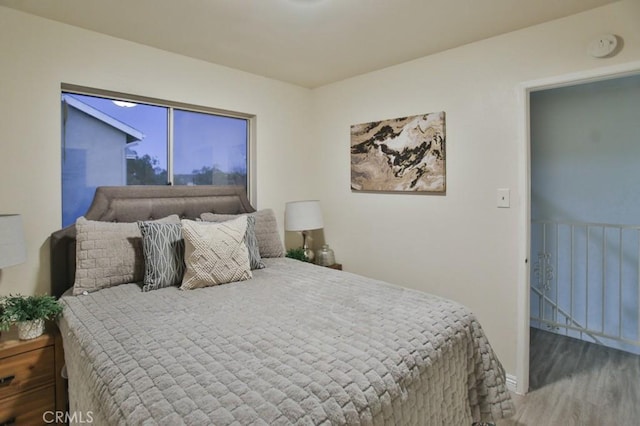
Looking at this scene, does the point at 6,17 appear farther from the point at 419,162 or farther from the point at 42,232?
the point at 419,162

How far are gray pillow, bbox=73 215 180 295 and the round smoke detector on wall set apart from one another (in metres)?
2.96

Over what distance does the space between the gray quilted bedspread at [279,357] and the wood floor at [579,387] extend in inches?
30.5

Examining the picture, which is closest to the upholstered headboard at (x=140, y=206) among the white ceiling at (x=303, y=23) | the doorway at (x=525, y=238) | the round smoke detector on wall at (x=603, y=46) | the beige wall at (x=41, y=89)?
the beige wall at (x=41, y=89)

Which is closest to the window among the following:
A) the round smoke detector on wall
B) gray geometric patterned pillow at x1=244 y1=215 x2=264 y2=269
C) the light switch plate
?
gray geometric patterned pillow at x1=244 y1=215 x2=264 y2=269

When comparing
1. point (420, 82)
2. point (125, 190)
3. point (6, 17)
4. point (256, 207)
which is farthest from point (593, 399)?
point (6, 17)

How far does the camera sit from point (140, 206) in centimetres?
253

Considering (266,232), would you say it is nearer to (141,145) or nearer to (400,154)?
(141,145)

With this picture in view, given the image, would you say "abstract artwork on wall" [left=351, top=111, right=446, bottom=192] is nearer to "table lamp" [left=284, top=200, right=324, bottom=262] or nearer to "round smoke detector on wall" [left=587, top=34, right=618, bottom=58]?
A: "table lamp" [left=284, top=200, right=324, bottom=262]

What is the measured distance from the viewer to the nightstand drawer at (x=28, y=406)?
1697 mm

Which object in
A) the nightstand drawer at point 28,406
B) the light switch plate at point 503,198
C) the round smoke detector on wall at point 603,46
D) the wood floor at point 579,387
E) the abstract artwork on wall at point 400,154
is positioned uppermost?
the round smoke detector on wall at point 603,46

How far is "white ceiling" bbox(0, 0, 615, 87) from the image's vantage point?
199 centimetres

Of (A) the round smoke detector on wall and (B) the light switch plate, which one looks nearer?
(A) the round smoke detector on wall

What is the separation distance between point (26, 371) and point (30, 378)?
46mm

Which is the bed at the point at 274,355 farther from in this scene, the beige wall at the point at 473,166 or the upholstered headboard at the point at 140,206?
the beige wall at the point at 473,166
